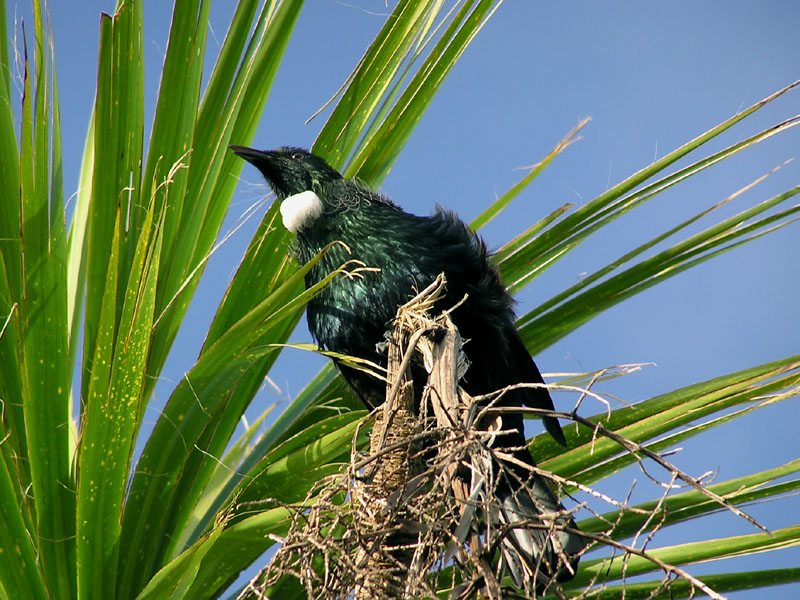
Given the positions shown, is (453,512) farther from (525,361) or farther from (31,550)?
(525,361)

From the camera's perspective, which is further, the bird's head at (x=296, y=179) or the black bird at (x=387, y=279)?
the bird's head at (x=296, y=179)

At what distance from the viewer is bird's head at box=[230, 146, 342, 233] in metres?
2.23

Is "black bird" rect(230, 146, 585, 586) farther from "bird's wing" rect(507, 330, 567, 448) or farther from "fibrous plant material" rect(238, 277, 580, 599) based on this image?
"fibrous plant material" rect(238, 277, 580, 599)

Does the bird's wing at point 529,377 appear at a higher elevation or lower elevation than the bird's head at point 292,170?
lower

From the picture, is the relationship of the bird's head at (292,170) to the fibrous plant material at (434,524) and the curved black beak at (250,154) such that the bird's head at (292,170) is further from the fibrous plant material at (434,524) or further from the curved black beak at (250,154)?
the fibrous plant material at (434,524)

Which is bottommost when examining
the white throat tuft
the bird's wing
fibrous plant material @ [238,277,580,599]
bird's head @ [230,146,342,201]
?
fibrous plant material @ [238,277,580,599]

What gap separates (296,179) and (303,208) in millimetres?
154

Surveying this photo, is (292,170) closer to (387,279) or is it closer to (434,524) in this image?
(387,279)

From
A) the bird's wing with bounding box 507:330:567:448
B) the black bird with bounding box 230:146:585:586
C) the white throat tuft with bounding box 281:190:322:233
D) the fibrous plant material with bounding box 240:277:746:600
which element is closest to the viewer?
the fibrous plant material with bounding box 240:277:746:600

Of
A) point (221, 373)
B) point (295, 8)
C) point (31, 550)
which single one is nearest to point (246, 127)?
point (295, 8)

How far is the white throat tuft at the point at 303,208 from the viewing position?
7.30 ft

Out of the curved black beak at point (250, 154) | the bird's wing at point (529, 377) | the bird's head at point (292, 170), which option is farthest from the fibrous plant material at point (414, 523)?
the bird's head at point (292, 170)

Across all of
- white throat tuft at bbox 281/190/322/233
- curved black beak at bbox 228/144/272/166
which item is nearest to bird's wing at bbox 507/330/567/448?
white throat tuft at bbox 281/190/322/233

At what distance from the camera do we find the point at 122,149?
1.79 m
